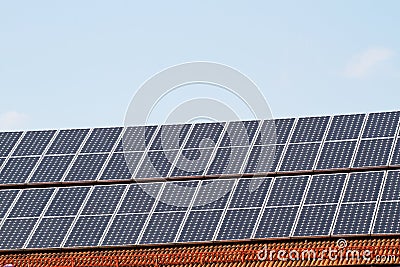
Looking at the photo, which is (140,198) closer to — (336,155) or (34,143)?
→ (34,143)

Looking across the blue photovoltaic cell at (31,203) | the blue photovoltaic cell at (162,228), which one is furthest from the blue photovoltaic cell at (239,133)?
the blue photovoltaic cell at (31,203)

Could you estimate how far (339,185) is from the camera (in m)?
55.6

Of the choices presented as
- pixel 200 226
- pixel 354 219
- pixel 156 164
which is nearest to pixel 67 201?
pixel 156 164

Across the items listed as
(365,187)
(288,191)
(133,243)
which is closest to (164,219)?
(133,243)

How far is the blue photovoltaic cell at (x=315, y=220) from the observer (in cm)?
5250

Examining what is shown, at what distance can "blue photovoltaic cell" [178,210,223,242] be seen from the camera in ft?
177

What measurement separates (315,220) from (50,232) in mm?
13772

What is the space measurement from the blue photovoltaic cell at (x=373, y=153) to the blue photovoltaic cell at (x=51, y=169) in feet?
54.4

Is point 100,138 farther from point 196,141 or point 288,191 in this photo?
point 288,191

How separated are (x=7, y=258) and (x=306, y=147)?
17.4m

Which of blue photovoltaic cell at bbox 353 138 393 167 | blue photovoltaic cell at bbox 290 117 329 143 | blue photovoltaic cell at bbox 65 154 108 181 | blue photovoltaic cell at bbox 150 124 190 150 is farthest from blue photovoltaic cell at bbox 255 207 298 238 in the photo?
blue photovoltaic cell at bbox 65 154 108 181

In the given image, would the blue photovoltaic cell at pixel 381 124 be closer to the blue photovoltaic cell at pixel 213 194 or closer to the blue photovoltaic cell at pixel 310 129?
the blue photovoltaic cell at pixel 310 129

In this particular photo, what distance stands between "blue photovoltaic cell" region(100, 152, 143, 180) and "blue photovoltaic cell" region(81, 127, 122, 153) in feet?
4.21

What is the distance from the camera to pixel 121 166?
200 feet
